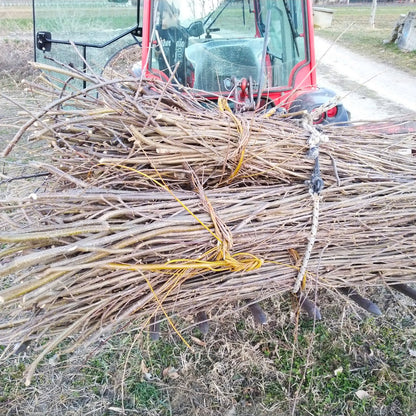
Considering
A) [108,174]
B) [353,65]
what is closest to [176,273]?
[108,174]

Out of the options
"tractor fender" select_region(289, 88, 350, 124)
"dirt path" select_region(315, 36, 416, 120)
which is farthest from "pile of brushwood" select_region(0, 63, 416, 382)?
"dirt path" select_region(315, 36, 416, 120)

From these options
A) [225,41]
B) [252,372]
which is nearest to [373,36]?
[225,41]

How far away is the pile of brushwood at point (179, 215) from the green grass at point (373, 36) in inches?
264

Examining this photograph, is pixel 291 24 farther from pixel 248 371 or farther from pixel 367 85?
pixel 367 85

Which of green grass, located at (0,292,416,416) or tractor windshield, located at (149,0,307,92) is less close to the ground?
tractor windshield, located at (149,0,307,92)

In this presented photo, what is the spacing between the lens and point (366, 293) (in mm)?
3160

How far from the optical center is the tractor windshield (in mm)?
3352

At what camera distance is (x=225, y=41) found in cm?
346

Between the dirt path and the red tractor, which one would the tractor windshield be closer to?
the red tractor

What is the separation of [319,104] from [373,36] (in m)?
16.8

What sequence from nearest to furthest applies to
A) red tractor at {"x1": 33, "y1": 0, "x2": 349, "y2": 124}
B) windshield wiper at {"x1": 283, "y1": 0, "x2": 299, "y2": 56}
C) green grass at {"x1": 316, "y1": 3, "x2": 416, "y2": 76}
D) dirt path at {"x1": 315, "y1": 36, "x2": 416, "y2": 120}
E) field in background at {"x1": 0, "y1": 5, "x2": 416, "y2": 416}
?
1. field in background at {"x1": 0, "y1": 5, "x2": 416, "y2": 416}
2. red tractor at {"x1": 33, "y1": 0, "x2": 349, "y2": 124}
3. windshield wiper at {"x1": 283, "y1": 0, "x2": 299, "y2": 56}
4. dirt path at {"x1": 315, "y1": 36, "x2": 416, "y2": 120}
5. green grass at {"x1": 316, "y1": 3, "x2": 416, "y2": 76}

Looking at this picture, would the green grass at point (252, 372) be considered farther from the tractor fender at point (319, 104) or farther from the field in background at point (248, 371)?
the tractor fender at point (319, 104)

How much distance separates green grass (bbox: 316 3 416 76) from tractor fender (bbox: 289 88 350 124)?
17.5 feet

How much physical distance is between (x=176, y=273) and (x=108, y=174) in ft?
1.76
